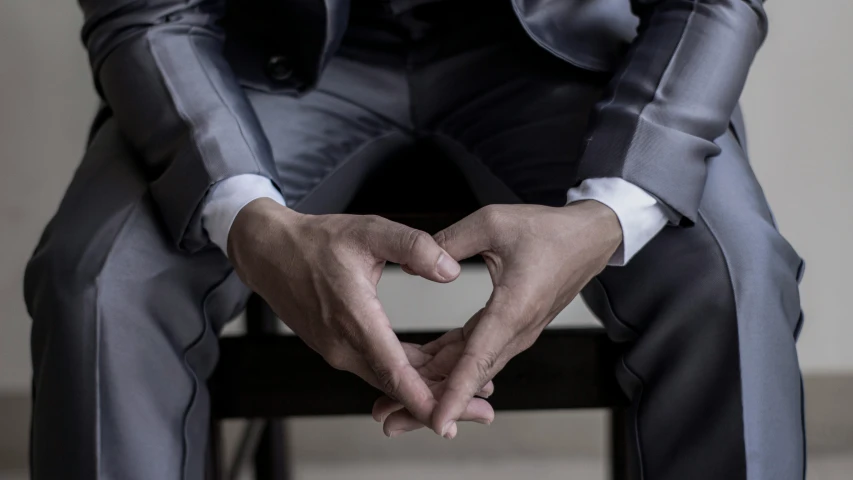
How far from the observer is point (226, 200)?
0.60 meters

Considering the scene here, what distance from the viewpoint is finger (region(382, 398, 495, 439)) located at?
0.52 metres

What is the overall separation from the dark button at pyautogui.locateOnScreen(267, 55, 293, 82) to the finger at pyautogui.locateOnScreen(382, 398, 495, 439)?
1.18ft

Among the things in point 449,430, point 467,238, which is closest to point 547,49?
point 467,238

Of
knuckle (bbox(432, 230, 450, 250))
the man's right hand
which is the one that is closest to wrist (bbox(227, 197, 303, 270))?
the man's right hand

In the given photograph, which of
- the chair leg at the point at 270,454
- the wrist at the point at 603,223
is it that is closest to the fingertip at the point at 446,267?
the wrist at the point at 603,223

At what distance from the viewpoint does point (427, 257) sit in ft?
1.65

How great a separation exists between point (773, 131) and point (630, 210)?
81 centimetres

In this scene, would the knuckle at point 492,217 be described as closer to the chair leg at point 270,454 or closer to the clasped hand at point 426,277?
the clasped hand at point 426,277

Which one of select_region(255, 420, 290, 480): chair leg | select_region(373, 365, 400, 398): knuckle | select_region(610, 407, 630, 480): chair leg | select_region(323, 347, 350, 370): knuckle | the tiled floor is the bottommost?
the tiled floor

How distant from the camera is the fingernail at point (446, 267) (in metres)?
0.51

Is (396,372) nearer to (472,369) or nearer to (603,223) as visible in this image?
(472,369)

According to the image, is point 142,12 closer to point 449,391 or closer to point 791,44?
point 449,391

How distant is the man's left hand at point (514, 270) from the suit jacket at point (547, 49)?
0.18 ft

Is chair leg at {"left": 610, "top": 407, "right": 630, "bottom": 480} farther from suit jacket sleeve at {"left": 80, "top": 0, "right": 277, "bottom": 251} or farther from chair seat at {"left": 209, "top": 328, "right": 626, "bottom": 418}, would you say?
suit jacket sleeve at {"left": 80, "top": 0, "right": 277, "bottom": 251}
